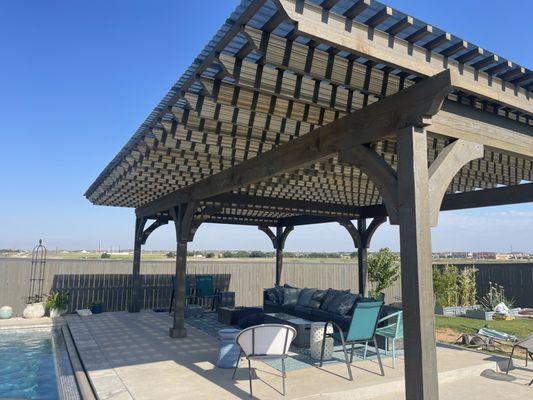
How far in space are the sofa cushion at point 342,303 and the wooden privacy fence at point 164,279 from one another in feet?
20.4

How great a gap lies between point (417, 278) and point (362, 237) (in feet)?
25.8

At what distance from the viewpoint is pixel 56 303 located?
1011 centimetres

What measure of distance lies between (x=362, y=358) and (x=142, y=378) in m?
2.92

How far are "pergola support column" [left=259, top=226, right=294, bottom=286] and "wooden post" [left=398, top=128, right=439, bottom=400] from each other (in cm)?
978

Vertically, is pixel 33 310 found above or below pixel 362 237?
below

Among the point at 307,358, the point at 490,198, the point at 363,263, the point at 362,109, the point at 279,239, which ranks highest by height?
the point at 362,109

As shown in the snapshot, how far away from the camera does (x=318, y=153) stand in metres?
3.82

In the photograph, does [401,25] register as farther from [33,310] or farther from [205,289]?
[33,310]

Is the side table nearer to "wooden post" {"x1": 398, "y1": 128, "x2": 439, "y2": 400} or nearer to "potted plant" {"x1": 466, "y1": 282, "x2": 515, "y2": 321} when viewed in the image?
"wooden post" {"x1": 398, "y1": 128, "x2": 439, "y2": 400}

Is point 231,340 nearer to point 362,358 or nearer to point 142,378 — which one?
point 142,378

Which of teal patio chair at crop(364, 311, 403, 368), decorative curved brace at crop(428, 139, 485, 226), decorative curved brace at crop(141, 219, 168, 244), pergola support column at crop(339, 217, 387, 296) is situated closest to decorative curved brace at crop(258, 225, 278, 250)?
pergola support column at crop(339, 217, 387, 296)

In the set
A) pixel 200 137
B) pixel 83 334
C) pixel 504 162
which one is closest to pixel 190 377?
pixel 200 137

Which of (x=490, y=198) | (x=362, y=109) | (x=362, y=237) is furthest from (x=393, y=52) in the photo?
(x=362, y=237)

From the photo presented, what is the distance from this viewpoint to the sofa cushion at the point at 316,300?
7.73 meters
